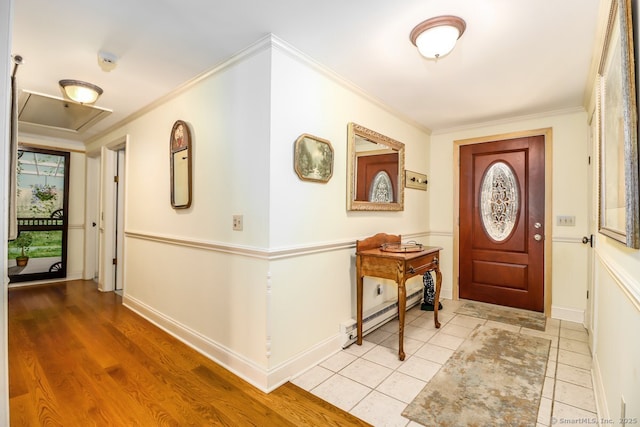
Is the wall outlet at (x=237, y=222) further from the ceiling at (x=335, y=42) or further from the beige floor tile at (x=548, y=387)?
the beige floor tile at (x=548, y=387)

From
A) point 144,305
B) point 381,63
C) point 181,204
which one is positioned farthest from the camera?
point 144,305

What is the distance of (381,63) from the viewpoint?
224 centimetres

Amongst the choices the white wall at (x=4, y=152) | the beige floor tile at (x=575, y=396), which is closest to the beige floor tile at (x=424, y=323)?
the beige floor tile at (x=575, y=396)

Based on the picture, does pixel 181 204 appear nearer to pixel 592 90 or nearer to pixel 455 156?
pixel 455 156

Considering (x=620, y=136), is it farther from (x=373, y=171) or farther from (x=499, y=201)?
(x=499, y=201)

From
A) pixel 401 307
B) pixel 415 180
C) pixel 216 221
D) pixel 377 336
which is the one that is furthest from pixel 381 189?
pixel 216 221

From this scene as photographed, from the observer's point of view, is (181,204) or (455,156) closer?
(181,204)

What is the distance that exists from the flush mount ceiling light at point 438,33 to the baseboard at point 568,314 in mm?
3009

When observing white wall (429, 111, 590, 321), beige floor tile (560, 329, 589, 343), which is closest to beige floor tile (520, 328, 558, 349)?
beige floor tile (560, 329, 589, 343)

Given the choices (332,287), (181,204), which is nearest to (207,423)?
(332,287)

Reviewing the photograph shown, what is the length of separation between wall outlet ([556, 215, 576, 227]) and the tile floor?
102 centimetres

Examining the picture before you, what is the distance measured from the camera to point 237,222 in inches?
85.0

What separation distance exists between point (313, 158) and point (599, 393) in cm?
221

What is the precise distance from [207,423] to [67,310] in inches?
111
